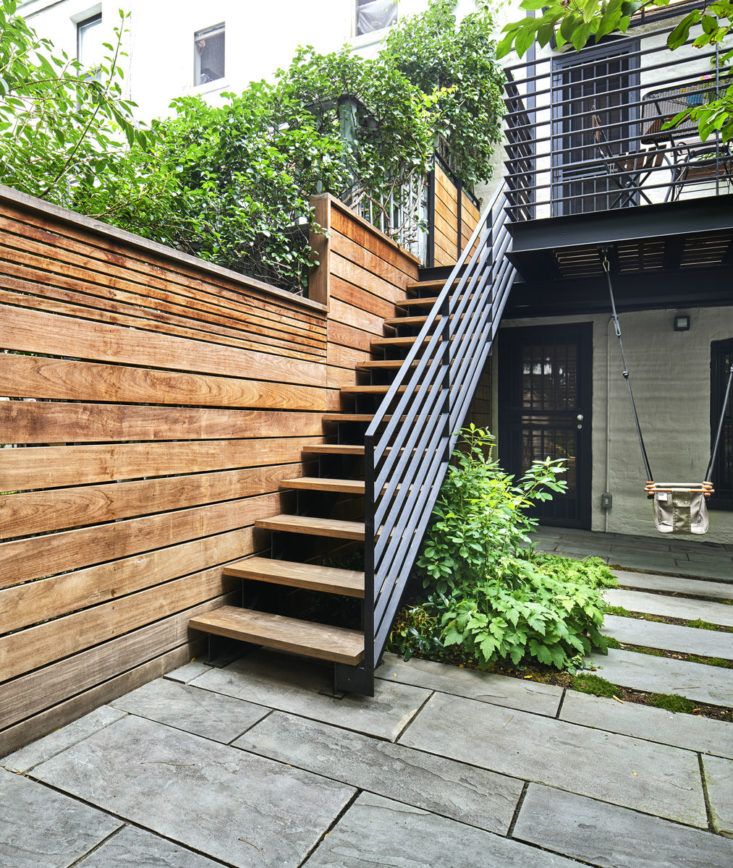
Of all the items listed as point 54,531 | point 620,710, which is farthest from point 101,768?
point 620,710

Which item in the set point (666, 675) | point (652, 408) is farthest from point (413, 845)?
point (652, 408)

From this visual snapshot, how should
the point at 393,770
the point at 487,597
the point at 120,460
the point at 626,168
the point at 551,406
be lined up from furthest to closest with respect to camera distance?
the point at 551,406
the point at 626,168
the point at 487,597
the point at 120,460
the point at 393,770

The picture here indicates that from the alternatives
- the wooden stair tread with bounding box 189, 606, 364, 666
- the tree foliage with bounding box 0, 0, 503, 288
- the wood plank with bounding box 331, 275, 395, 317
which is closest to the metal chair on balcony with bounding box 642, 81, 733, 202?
the tree foliage with bounding box 0, 0, 503, 288

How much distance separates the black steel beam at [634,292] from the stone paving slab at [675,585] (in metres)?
2.36

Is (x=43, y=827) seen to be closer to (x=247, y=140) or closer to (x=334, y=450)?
(x=334, y=450)

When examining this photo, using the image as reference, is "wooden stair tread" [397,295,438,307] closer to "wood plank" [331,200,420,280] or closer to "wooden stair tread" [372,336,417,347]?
"wood plank" [331,200,420,280]

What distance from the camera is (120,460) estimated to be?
2.22 meters

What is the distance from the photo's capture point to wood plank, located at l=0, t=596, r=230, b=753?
1.88m

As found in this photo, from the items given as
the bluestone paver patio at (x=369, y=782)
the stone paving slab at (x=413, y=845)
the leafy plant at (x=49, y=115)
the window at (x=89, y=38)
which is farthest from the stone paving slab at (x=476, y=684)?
the window at (x=89, y=38)

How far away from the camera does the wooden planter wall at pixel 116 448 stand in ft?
6.19

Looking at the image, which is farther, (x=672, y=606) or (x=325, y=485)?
(x=672, y=606)

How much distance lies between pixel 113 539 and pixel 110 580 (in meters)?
0.16

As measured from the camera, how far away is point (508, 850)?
4.85ft

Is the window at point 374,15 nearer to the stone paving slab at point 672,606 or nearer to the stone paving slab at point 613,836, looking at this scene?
the stone paving slab at point 672,606
